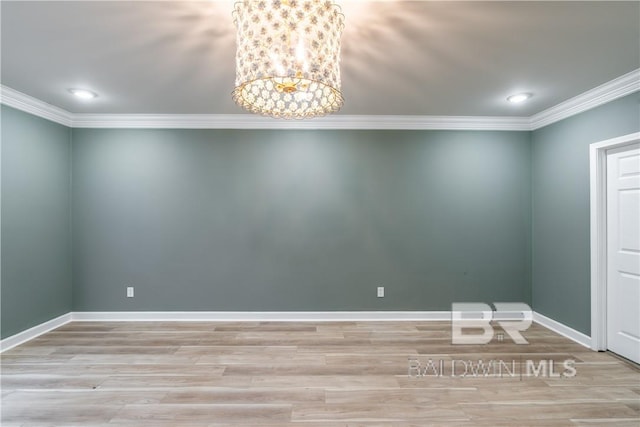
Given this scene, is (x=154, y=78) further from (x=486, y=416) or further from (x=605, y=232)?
(x=605, y=232)

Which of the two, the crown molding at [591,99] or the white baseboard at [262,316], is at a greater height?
the crown molding at [591,99]

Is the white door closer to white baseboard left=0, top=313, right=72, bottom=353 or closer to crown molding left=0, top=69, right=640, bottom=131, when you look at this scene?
crown molding left=0, top=69, right=640, bottom=131

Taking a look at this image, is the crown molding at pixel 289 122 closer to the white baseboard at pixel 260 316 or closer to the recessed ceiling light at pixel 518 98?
the recessed ceiling light at pixel 518 98

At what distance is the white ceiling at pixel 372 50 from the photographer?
1885 millimetres

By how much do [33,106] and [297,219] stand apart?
306 centimetres

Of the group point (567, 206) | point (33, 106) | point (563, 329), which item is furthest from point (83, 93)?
point (563, 329)

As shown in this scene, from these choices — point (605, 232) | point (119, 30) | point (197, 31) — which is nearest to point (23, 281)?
point (119, 30)

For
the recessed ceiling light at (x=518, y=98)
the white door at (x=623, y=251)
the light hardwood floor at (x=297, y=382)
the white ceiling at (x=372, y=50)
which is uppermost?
the white ceiling at (x=372, y=50)

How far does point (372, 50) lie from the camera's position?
2.31 m

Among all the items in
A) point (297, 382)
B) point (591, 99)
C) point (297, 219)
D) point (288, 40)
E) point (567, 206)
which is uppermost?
point (591, 99)

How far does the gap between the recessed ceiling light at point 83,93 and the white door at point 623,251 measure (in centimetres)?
512

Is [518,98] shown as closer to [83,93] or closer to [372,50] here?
[372,50]

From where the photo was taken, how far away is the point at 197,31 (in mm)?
2088

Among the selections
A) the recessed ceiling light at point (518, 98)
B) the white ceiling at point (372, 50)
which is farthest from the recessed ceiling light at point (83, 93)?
the recessed ceiling light at point (518, 98)
